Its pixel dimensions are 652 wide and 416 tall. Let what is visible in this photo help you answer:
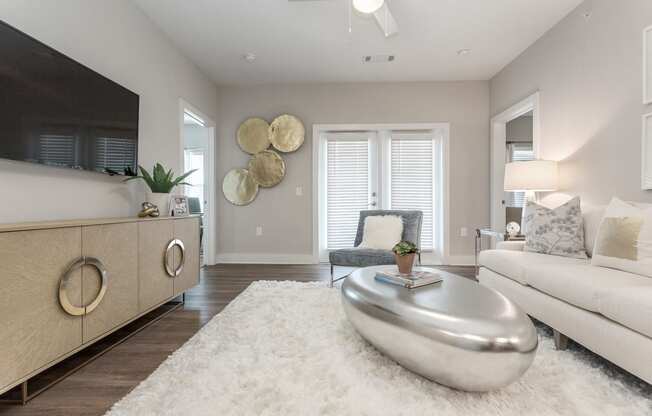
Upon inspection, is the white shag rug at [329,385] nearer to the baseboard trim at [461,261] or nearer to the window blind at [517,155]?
the baseboard trim at [461,261]

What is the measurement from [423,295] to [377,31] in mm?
2727

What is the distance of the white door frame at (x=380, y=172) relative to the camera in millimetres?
4469

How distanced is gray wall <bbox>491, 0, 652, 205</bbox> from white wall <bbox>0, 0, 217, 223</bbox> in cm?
378

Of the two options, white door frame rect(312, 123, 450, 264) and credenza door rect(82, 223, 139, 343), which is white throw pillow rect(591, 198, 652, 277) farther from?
credenza door rect(82, 223, 139, 343)

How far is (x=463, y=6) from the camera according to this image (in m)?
2.79

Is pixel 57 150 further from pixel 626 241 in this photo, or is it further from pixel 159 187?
pixel 626 241

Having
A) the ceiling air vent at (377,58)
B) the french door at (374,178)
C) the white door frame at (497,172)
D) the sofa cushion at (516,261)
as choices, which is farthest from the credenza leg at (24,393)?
the white door frame at (497,172)

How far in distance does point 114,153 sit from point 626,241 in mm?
3333

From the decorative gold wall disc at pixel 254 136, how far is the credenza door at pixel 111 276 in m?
2.64

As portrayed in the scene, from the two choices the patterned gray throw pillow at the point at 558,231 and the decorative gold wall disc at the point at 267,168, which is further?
the decorative gold wall disc at the point at 267,168

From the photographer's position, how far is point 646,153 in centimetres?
217

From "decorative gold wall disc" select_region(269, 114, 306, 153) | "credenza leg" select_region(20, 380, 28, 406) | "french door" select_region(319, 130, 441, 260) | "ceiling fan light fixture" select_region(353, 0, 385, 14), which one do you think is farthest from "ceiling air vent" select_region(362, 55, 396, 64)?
"credenza leg" select_region(20, 380, 28, 406)

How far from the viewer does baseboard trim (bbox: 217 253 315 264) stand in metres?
4.59

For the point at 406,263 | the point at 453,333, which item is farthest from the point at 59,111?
the point at 453,333
